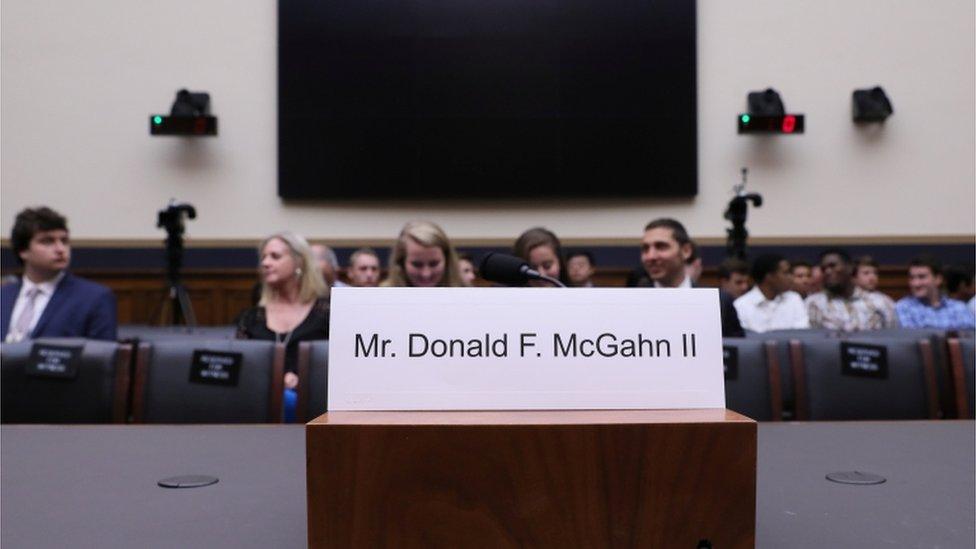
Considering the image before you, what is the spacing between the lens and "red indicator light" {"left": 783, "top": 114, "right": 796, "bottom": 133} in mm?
6977

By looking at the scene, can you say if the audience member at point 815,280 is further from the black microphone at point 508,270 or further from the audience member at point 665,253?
the black microphone at point 508,270

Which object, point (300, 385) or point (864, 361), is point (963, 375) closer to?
point (864, 361)

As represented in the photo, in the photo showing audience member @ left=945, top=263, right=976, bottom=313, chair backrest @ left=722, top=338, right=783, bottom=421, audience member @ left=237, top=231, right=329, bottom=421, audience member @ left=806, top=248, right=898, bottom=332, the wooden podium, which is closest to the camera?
the wooden podium

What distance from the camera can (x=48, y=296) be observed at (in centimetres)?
324

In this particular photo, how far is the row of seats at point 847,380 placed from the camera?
7.41 feet

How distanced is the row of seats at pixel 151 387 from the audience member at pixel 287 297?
682 millimetres

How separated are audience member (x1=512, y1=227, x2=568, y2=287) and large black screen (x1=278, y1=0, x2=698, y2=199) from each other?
373cm

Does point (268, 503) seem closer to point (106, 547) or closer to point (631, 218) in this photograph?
point (106, 547)

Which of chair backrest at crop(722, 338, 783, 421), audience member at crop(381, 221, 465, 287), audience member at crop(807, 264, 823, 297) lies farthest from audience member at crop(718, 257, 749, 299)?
chair backrest at crop(722, 338, 783, 421)

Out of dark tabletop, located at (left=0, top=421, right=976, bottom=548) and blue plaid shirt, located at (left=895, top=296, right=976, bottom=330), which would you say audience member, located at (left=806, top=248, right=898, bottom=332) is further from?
dark tabletop, located at (left=0, top=421, right=976, bottom=548)

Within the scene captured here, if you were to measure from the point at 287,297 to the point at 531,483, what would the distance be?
2.59 metres

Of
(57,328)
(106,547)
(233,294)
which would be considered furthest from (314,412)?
(233,294)

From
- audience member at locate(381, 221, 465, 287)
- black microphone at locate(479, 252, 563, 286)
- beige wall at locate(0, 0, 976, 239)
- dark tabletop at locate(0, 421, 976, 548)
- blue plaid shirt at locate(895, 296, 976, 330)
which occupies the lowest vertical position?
dark tabletop at locate(0, 421, 976, 548)

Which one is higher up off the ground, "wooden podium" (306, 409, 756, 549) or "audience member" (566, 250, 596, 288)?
"audience member" (566, 250, 596, 288)
